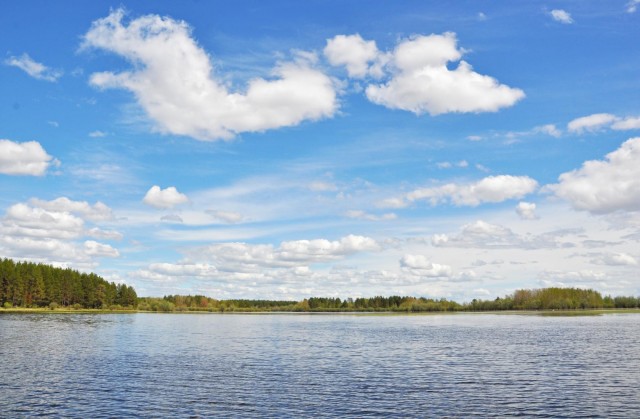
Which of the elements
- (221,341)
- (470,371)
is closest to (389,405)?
(470,371)

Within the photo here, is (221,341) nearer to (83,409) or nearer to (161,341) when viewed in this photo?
(161,341)

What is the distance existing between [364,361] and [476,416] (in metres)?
35.8

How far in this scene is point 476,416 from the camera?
42.4 m

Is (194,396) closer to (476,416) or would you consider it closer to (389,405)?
(389,405)

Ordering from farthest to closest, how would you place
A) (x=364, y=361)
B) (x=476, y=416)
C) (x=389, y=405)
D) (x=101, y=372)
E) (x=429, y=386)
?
1. (x=364, y=361)
2. (x=101, y=372)
3. (x=429, y=386)
4. (x=389, y=405)
5. (x=476, y=416)

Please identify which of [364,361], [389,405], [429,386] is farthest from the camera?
[364,361]

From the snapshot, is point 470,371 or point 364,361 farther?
point 364,361

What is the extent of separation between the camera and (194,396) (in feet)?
167

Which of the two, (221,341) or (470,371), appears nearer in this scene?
(470,371)

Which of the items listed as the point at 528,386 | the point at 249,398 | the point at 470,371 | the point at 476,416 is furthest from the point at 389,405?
the point at 470,371

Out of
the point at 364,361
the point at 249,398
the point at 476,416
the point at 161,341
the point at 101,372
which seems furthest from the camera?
the point at 161,341

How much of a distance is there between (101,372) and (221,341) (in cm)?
5026

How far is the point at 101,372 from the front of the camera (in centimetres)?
6525

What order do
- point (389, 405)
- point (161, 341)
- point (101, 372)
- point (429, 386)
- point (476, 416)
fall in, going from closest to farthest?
point (476, 416) < point (389, 405) < point (429, 386) < point (101, 372) < point (161, 341)
